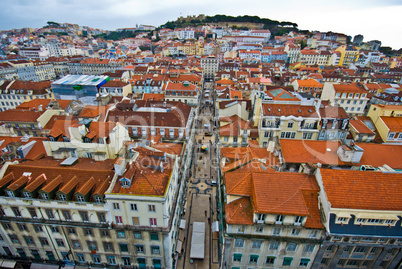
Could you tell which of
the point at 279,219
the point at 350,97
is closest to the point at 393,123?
the point at 350,97

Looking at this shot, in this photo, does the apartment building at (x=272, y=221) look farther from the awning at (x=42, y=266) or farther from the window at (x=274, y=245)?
the awning at (x=42, y=266)

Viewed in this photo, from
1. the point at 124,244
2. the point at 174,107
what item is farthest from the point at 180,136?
the point at 124,244

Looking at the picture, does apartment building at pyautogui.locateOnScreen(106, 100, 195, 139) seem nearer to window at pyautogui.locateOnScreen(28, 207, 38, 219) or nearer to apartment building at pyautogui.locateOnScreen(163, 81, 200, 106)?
window at pyautogui.locateOnScreen(28, 207, 38, 219)

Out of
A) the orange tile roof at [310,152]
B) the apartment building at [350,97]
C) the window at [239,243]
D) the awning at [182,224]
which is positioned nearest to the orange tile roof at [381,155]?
the orange tile roof at [310,152]

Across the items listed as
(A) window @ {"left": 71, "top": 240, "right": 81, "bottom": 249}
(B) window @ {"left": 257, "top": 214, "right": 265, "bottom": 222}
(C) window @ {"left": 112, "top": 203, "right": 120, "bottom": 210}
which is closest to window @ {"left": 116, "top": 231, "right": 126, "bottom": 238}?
(C) window @ {"left": 112, "top": 203, "right": 120, "bottom": 210}

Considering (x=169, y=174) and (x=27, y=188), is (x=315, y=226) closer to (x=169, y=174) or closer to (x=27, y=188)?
(x=169, y=174)
